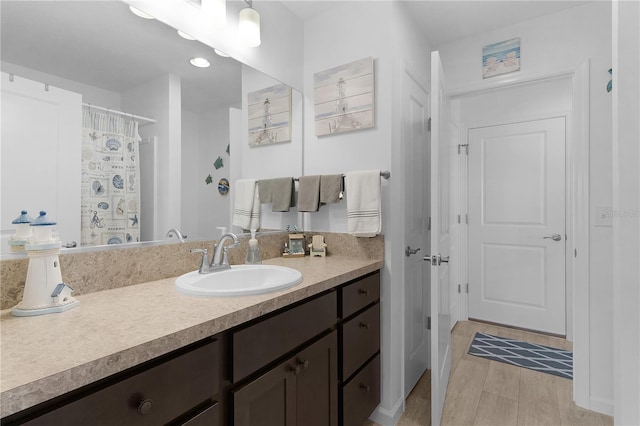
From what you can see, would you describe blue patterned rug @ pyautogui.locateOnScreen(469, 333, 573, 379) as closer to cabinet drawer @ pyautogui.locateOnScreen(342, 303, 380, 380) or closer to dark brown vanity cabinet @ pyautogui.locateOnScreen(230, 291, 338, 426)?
cabinet drawer @ pyautogui.locateOnScreen(342, 303, 380, 380)

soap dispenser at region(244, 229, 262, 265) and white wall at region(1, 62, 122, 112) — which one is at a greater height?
white wall at region(1, 62, 122, 112)

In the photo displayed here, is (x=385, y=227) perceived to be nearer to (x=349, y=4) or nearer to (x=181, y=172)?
(x=181, y=172)

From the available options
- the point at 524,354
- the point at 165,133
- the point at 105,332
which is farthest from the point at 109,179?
the point at 524,354

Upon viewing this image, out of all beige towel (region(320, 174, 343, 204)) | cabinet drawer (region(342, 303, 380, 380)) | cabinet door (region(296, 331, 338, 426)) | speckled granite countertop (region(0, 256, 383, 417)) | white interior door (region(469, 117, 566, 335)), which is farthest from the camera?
white interior door (region(469, 117, 566, 335))

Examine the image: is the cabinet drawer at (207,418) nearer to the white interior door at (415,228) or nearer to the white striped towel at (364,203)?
the white striped towel at (364,203)

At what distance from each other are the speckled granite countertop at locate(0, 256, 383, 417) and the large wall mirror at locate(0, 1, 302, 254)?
298mm

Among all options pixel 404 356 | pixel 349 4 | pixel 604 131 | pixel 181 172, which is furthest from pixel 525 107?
pixel 181 172

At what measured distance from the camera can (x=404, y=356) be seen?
1.92 meters

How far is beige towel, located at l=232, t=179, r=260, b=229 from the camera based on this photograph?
5.82ft

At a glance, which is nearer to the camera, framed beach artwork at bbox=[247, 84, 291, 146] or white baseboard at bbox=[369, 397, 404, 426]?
white baseboard at bbox=[369, 397, 404, 426]

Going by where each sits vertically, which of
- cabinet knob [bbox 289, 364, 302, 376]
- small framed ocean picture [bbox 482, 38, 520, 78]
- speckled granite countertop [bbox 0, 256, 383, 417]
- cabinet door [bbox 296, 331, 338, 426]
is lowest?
cabinet door [bbox 296, 331, 338, 426]

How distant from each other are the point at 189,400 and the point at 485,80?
2.55 meters

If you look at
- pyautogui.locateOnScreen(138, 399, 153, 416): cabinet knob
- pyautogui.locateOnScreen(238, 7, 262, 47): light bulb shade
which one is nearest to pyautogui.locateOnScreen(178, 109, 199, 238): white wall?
pyautogui.locateOnScreen(238, 7, 262, 47): light bulb shade

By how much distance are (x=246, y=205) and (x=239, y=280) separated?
1.68 ft
